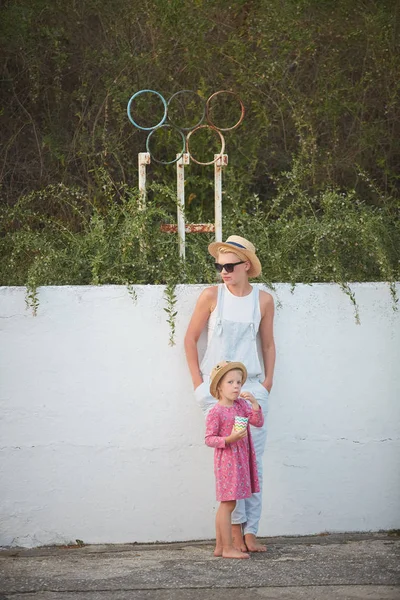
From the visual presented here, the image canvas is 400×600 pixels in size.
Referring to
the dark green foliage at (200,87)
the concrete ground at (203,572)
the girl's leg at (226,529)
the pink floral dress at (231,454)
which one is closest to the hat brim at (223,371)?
the pink floral dress at (231,454)

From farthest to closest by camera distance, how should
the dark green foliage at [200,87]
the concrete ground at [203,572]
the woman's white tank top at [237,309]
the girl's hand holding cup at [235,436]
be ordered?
the dark green foliage at [200,87] → the woman's white tank top at [237,309] → the girl's hand holding cup at [235,436] → the concrete ground at [203,572]

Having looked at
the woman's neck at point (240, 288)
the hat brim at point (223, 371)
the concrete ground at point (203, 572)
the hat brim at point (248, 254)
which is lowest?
the concrete ground at point (203, 572)

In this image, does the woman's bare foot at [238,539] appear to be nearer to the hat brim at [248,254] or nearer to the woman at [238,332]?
the woman at [238,332]

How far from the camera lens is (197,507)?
6.01 m

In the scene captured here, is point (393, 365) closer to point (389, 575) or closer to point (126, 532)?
point (389, 575)

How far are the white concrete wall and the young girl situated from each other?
599 millimetres

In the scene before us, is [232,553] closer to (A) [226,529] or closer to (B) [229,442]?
(A) [226,529]

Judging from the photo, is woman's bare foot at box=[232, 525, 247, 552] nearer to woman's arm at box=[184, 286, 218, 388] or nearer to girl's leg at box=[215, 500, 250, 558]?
girl's leg at box=[215, 500, 250, 558]

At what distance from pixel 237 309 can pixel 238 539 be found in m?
1.36

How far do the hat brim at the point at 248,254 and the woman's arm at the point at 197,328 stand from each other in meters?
0.24

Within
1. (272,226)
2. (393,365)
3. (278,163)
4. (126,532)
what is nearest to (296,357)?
(393,365)

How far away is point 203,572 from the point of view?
5.17 meters

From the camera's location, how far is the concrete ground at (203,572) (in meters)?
4.80

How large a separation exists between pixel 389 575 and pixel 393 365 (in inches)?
59.4
